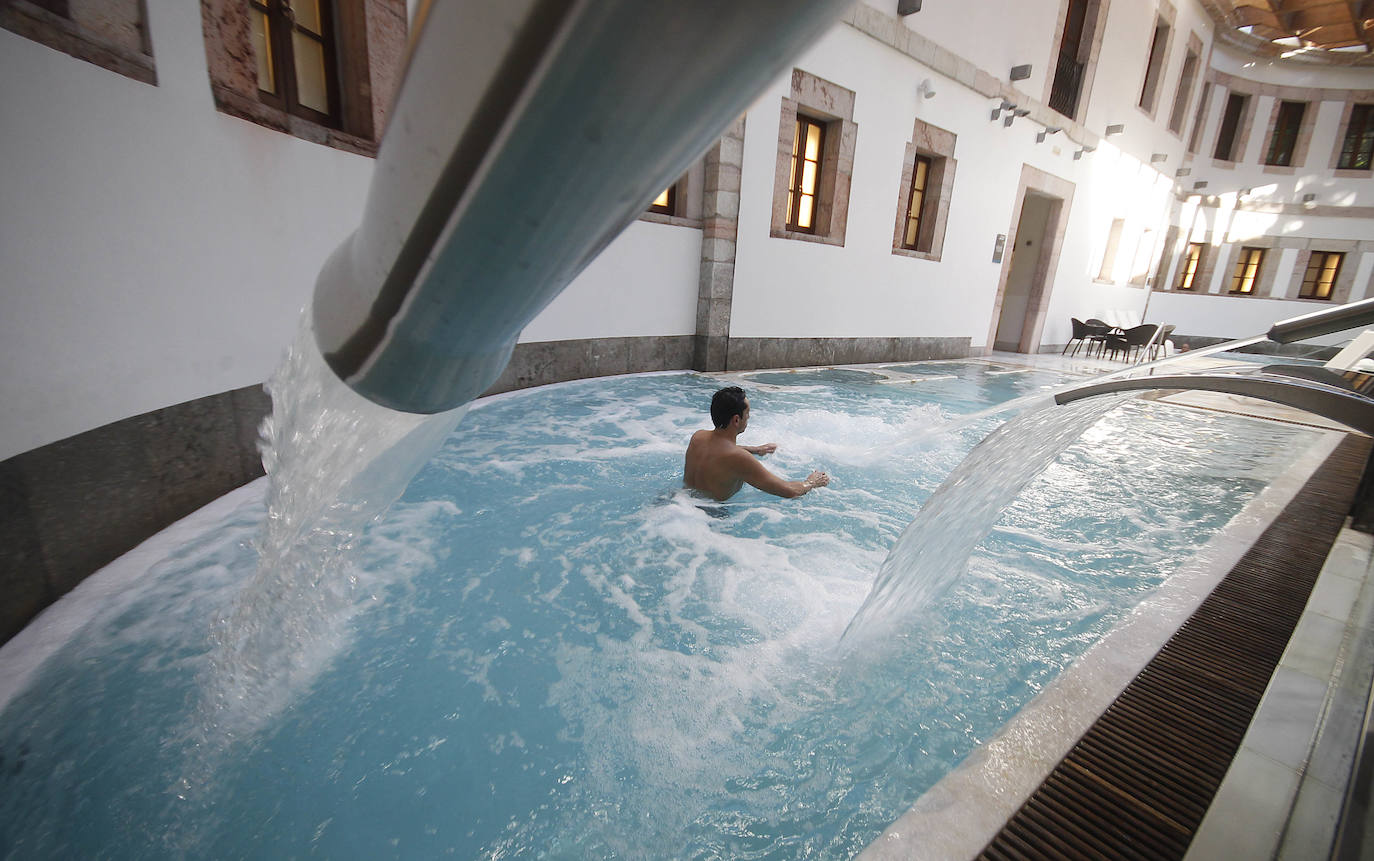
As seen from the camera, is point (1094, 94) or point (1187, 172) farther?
point (1187, 172)

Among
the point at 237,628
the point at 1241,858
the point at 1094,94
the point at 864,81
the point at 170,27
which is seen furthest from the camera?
the point at 1094,94

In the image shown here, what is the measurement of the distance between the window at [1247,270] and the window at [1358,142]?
3.31m

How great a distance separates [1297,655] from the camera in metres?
1.96

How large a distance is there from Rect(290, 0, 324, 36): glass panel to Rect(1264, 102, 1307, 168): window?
26.2m

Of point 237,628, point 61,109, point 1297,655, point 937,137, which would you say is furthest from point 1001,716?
point 937,137

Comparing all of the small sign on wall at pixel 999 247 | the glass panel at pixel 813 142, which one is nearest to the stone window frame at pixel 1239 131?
the small sign on wall at pixel 999 247

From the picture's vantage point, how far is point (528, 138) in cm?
35

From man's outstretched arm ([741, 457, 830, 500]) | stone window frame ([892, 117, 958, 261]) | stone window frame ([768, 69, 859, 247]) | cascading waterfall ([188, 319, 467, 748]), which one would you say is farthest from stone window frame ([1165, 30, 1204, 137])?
cascading waterfall ([188, 319, 467, 748])

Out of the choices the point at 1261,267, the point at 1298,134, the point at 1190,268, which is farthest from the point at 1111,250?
the point at 1298,134

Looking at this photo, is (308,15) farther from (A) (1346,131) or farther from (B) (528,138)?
(A) (1346,131)

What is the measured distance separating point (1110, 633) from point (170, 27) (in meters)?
4.87

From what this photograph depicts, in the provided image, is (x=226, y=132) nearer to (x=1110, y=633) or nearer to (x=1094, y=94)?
(x=1110, y=633)

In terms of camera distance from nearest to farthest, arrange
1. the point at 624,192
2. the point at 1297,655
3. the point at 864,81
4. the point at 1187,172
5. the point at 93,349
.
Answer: the point at 624,192 → the point at 1297,655 → the point at 93,349 → the point at 864,81 → the point at 1187,172

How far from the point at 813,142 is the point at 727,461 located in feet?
23.7
